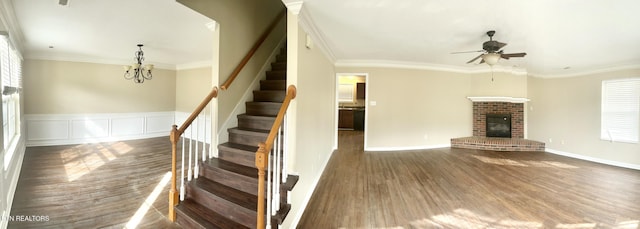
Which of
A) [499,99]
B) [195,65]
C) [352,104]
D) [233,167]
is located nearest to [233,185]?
[233,167]

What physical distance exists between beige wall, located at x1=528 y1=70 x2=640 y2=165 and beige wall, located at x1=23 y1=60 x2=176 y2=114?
10.3 meters

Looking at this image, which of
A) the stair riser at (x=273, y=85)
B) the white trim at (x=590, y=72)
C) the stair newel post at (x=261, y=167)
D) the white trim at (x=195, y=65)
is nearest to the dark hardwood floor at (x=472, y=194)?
the stair newel post at (x=261, y=167)

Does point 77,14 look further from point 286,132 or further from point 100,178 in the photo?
point 286,132

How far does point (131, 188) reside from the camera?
292 cm

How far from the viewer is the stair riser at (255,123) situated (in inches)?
115

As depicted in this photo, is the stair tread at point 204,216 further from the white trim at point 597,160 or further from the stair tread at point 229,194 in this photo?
the white trim at point 597,160

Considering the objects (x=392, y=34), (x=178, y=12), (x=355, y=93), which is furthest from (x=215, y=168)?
(x=355, y=93)

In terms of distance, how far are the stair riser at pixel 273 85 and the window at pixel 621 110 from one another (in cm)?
661

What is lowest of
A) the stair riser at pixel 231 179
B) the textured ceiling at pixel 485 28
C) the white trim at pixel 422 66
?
the stair riser at pixel 231 179

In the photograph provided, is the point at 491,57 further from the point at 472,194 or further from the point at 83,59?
the point at 83,59

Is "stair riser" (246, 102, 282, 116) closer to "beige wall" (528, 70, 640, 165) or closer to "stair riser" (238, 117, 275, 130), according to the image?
"stair riser" (238, 117, 275, 130)

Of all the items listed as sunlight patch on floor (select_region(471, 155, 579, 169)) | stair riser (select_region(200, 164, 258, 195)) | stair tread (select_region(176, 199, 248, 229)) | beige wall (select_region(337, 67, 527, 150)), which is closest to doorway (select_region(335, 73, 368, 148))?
beige wall (select_region(337, 67, 527, 150))

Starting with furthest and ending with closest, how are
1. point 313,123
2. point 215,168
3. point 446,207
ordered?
point 313,123 → point 446,207 → point 215,168

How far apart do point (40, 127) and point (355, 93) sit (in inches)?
357
